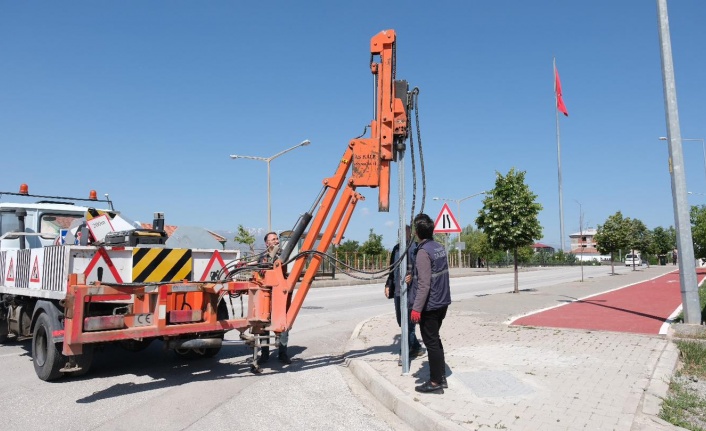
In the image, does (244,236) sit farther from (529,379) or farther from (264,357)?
(529,379)

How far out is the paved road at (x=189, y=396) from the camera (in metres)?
4.92

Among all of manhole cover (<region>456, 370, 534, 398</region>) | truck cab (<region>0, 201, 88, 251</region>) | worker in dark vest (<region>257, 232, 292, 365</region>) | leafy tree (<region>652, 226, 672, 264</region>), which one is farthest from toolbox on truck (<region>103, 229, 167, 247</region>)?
leafy tree (<region>652, 226, 672, 264</region>)

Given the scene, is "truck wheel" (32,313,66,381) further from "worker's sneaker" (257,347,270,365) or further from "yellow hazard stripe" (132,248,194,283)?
"worker's sneaker" (257,347,270,365)

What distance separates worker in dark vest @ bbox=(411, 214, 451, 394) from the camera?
17.9 feet

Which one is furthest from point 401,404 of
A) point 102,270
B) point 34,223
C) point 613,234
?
point 613,234

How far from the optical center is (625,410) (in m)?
4.69

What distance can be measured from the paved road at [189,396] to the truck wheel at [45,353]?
0.45 ft

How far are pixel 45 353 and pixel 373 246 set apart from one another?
143ft

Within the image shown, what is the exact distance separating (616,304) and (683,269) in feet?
19.3

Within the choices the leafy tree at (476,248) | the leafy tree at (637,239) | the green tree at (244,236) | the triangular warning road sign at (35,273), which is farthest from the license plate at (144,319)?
the leafy tree at (476,248)

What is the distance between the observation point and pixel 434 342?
5516 millimetres

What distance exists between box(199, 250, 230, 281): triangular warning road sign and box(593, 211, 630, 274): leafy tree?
124ft

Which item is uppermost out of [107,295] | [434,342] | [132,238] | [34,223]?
[34,223]

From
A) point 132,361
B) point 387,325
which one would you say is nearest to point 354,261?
point 387,325
